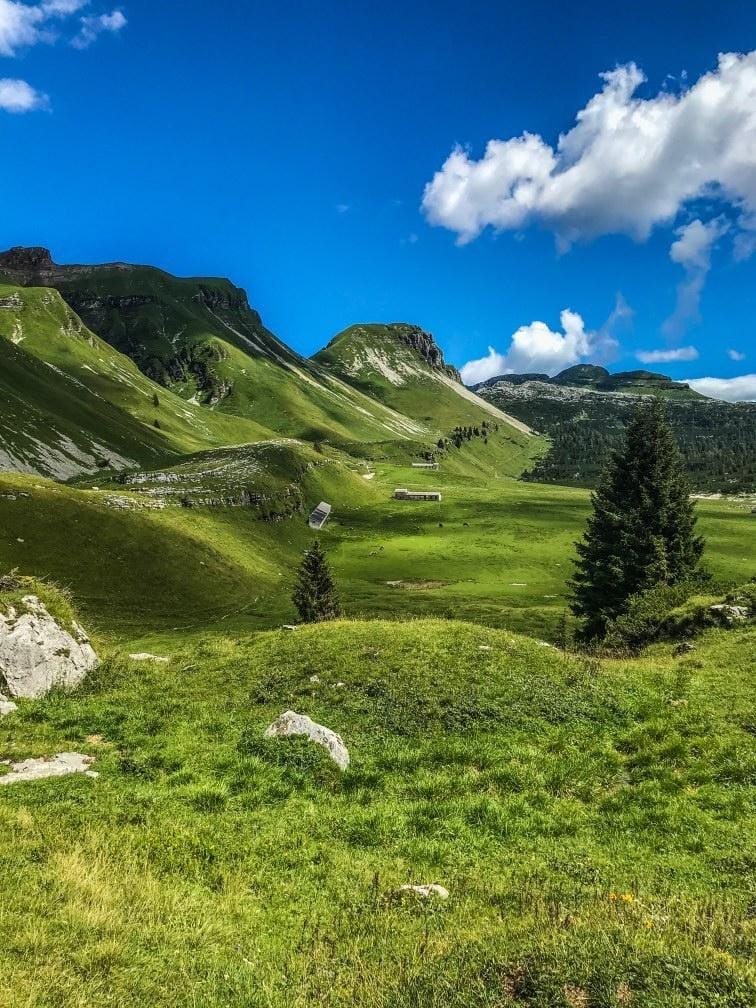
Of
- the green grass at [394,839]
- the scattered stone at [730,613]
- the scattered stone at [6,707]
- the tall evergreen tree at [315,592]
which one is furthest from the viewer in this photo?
the tall evergreen tree at [315,592]

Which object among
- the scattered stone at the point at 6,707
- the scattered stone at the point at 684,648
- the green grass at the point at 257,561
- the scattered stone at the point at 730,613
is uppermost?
the scattered stone at the point at 730,613

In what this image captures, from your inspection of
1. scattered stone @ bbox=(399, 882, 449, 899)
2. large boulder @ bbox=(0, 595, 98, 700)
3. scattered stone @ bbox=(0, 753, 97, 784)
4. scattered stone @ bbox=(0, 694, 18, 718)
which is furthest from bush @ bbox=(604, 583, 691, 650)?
scattered stone @ bbox=(0, 694, 18, 718)

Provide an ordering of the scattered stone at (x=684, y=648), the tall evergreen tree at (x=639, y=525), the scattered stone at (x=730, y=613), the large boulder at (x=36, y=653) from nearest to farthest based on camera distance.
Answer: the large boulder at (x=36, y=653), the scattered stone at (x=684, y=648), the scattered stone at (x=730, y=613), the tall evergreen tree at (x=639, y=525)

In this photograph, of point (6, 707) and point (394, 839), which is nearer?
point (394, 839)

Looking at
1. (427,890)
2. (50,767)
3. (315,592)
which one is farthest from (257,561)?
(427,890)

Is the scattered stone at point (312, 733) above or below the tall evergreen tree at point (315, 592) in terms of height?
above

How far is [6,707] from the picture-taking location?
21453 millimetres

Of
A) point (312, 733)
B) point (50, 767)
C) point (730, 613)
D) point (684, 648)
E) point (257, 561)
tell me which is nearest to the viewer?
point (50, 767)

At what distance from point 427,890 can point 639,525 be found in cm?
4571

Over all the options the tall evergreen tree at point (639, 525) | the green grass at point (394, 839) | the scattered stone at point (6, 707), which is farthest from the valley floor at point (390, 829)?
the tall evergreen tree at point (639, 525)

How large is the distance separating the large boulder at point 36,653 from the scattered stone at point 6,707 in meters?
0.48

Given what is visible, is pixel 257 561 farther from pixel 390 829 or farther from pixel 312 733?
pixel 390 829

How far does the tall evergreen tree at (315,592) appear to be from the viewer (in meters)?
65.4

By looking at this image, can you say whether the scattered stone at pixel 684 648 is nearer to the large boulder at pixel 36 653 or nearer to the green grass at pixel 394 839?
the green grass at pixel 394 839
